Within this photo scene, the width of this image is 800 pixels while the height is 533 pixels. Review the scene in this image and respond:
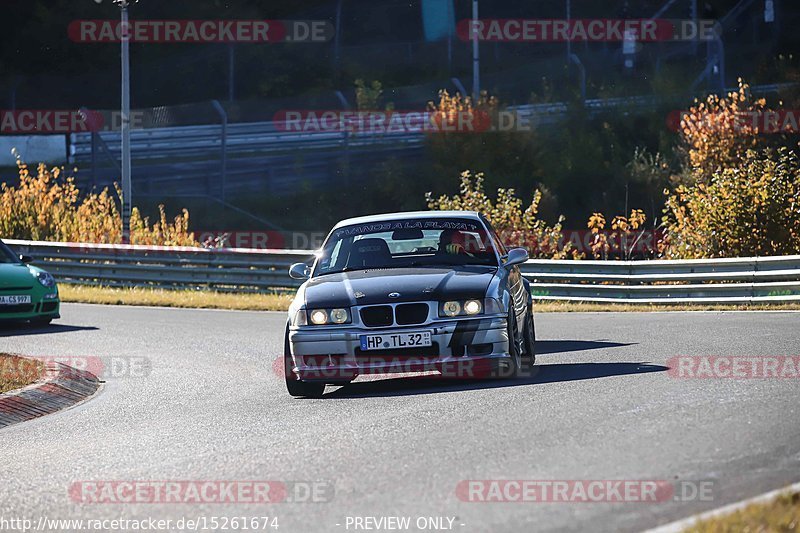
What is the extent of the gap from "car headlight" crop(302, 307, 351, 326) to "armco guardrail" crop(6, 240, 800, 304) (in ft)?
32.7

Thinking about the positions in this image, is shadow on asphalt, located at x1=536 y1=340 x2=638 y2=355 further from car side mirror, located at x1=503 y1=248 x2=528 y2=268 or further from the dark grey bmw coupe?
the dark grey bmw coupe

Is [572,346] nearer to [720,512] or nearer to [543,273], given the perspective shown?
[543,273]

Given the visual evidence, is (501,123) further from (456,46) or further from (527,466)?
(527,466)

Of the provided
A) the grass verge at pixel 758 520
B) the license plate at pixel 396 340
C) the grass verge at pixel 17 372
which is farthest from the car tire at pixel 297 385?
the grass verge at pixel 758 520

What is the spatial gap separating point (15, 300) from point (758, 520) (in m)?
15.4

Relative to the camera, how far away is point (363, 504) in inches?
257

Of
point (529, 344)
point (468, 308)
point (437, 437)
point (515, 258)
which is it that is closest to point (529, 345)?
point (529, 344)

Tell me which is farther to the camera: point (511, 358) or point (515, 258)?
point (515, 258)

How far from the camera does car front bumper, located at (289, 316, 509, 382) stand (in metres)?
11.1

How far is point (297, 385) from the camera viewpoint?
11555 mm

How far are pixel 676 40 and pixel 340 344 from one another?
202ft

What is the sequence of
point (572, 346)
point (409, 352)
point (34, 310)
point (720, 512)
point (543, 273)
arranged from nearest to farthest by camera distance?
point (720, 512), point (409, 352), point (572, 346), point (34, 310), point (543, 273)

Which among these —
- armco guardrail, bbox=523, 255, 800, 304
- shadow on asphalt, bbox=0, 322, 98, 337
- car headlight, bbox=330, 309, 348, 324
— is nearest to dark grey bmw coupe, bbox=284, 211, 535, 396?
car headlight, bbox=330, 309, 348, 324

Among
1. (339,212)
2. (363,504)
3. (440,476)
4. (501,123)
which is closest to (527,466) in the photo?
(440,476)
